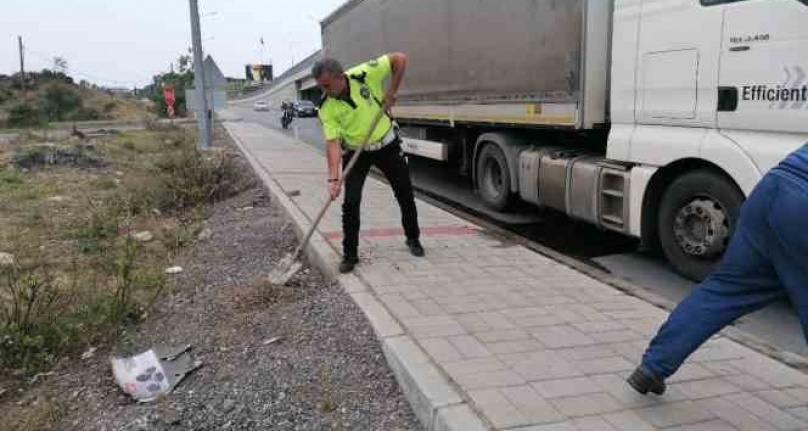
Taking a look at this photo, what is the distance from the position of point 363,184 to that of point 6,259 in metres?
3.87

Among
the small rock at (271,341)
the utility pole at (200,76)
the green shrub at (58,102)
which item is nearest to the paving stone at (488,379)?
the small rock at (271,341)

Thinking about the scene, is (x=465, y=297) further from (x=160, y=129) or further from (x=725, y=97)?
(x=160, y=129)

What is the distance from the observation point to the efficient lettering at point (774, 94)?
4164 millimetres

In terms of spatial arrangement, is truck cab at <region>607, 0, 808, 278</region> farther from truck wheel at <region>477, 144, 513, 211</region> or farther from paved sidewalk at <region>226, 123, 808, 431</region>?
truck wheel at <region>477, 144, 513, 211</region>

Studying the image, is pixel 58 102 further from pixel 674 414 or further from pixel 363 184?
pixel 674 414

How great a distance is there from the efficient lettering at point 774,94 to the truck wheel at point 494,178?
363 centimetres

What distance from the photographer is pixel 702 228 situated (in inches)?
195

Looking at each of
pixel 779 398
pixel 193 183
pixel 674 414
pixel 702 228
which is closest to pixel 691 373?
pixel 779 398

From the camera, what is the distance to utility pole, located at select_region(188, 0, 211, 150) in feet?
52.6

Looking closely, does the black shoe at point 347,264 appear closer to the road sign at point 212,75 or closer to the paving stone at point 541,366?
the paving stone at point 541,366

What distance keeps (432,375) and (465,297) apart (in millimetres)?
1301

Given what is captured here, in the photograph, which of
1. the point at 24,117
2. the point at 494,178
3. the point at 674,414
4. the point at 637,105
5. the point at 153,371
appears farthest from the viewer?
the point at 24,117

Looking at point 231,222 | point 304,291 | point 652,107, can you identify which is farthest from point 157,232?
point 652,107

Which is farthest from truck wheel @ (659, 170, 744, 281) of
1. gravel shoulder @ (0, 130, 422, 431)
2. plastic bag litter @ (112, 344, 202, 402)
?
plastic bag litter @ (112, 344, 202, 402)
